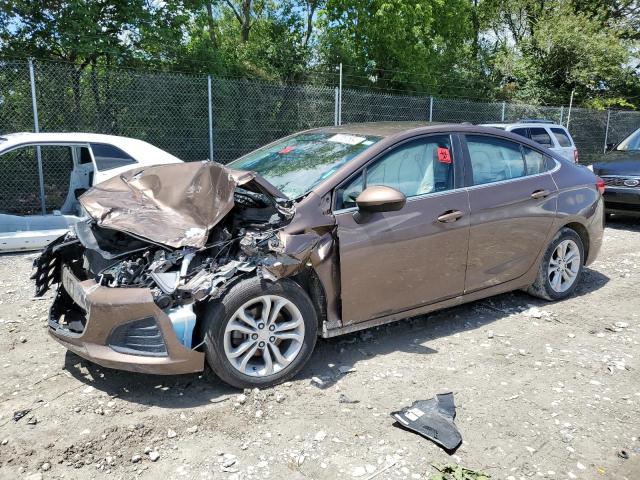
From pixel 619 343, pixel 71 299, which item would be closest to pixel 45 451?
pixel 71 299

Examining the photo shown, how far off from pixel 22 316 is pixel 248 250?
101 inches

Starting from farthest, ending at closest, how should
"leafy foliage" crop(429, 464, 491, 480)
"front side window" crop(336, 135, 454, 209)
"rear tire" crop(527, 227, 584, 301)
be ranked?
"rear tire" crop(527, 227, 584, 301), "front side window" crop(336, 135, 454, 209), "leafy foliage" crop(429, 464, 491, 480)

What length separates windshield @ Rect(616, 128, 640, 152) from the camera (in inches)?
404

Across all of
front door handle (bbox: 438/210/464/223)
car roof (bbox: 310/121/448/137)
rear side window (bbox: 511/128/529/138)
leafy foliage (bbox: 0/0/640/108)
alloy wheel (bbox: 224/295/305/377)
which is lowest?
alloy wheel (bbox: 224/295/305/377)

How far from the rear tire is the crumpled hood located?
113 inches

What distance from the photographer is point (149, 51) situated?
11906 millimetres

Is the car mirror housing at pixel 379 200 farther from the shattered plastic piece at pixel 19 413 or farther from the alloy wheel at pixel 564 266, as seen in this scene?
the shattered plastic piece at pixel 19 413

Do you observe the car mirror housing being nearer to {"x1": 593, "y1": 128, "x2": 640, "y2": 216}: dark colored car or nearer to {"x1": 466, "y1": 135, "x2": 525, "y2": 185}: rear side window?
{"x1": 466, "y1": 135, "x2": 525, "y2": 185}: rear side window

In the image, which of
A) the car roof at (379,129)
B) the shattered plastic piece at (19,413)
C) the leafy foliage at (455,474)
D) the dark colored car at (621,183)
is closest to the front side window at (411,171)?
the car roof at (379,129)

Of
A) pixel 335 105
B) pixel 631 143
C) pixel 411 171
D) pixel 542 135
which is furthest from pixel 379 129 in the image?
pixel 542 135

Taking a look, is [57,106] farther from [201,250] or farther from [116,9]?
[201,250]

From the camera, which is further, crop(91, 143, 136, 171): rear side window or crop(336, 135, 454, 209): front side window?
crop(91, 143, 136, 171): rear side window

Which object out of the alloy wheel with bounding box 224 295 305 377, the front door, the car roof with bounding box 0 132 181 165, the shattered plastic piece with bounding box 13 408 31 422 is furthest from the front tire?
the car roof with bounding box 0 132 181 165

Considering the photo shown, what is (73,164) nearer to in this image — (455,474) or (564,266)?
(564,266)
